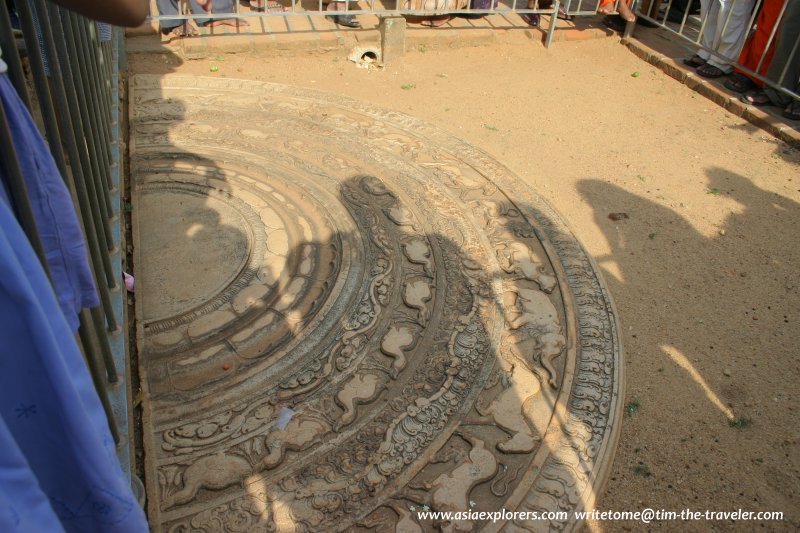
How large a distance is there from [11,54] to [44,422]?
966 mm

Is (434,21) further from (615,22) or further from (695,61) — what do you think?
(695,61)

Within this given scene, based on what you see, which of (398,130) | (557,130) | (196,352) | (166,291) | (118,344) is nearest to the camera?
(118,344)

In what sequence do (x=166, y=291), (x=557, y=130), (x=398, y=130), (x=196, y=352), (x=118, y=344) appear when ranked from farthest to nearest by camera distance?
1. (x=557, y=130)
2. (x=398, y=130)
3. (x=166, y=291)
4. (x=196, y=352)
5. (x=118, y=344)

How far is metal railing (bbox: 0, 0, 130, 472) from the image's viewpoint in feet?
5.25

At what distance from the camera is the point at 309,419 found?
9.47 feet

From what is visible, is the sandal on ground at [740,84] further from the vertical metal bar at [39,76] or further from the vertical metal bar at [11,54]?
the vertical metal bar at [11,54]

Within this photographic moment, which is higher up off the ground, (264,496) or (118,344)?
(118,344)

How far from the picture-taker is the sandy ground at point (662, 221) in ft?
9.63

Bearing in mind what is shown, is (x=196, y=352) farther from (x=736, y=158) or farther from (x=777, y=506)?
(x=736, y=158)

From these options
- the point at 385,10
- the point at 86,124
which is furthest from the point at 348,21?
the point at 86,124

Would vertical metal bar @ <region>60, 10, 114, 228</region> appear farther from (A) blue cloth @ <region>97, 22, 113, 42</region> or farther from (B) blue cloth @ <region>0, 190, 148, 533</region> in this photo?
(B) blue cloth @ <region>0, 190, 148, 533</region>

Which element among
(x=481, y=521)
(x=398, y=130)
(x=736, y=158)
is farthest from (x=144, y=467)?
(x=736, y=158)

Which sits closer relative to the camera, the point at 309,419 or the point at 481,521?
the point at 481,521

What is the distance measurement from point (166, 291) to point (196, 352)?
0.53 m
